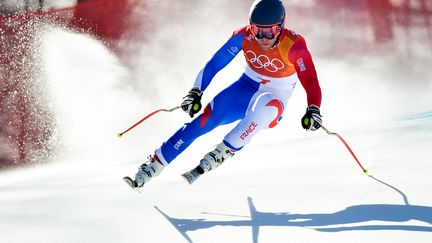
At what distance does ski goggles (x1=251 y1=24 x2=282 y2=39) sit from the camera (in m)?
3.46

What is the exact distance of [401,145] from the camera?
13.1ft

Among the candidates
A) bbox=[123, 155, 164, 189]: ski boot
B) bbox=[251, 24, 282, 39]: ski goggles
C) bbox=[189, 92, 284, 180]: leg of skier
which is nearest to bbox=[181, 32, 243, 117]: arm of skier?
bbox=[251, 24, 282, 39]: ski goggles

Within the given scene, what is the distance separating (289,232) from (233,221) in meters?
0.39

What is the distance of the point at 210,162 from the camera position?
11.4ft

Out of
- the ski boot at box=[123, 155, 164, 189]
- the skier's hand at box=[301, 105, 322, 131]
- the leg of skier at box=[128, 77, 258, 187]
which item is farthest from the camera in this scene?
the leg of skier at box=[128, 77, 258, 187]

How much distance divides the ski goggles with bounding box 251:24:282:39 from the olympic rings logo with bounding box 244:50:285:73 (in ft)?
0.78

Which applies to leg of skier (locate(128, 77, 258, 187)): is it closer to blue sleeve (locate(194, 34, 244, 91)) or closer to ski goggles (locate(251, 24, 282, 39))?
blue sleeve (locate(194, 34, 244, 91))

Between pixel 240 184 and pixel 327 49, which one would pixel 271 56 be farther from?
pixel 327 49

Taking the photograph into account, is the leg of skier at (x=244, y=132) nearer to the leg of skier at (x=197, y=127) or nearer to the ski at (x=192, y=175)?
the ski at (x=192, y=175)

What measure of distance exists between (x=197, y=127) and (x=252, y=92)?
53 centimetres

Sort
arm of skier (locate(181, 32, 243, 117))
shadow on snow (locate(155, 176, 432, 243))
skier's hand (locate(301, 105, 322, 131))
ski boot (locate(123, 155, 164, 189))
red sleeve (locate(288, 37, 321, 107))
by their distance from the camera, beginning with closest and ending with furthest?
shadow on snow (locate(155, 176, 432, 243)) < skier's hand (locate(301, 105, 322, 131)) < red sleeve (locate(288, 37, 321, 107)) < ski boot (locate(123, 155, 164, 189)) < arm of skier (locate(181, 32, 243, 117))

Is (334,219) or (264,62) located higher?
(264,62)

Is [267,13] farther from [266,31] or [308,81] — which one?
[308,81]

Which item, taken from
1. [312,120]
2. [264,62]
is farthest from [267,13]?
[312,120]
